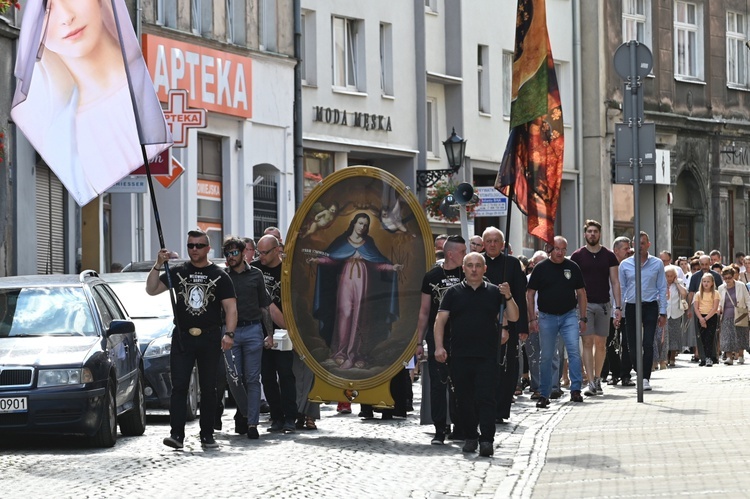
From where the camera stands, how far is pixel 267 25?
36000 mm

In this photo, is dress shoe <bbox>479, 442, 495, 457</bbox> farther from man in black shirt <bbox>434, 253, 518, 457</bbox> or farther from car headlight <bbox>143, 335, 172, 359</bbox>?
car headlight <bbox>143, 335, 172, 359</bbox>

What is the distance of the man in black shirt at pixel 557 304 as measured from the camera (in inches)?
812

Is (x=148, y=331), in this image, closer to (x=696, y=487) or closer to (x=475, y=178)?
(x=696, y=487)

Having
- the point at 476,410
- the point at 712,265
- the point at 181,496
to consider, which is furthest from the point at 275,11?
the point at 181,496

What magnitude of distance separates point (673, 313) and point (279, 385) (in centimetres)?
1532

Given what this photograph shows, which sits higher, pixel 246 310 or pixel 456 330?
pixel 246 310

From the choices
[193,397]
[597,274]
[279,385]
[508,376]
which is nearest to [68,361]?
[279,385]

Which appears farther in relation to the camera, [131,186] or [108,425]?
[131,186]

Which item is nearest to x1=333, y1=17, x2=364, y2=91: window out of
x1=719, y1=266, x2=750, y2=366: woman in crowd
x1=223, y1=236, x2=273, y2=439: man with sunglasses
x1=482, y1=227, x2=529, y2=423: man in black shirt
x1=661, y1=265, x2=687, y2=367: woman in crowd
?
x1=661, y1=265, x2=687, y2=367: woman in crowd

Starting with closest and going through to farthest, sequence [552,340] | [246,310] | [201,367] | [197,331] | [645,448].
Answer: [645,448] < [197,331] < [201,367] < [246,310] < [552,340]

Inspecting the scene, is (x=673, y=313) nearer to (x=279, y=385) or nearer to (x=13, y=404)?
(x=279, y=385)

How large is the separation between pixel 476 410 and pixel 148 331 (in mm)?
5043

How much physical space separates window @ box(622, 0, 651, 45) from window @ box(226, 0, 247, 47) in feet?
56.9

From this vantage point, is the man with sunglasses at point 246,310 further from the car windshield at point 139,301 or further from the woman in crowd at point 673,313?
the woman in crowd at point 673,313
